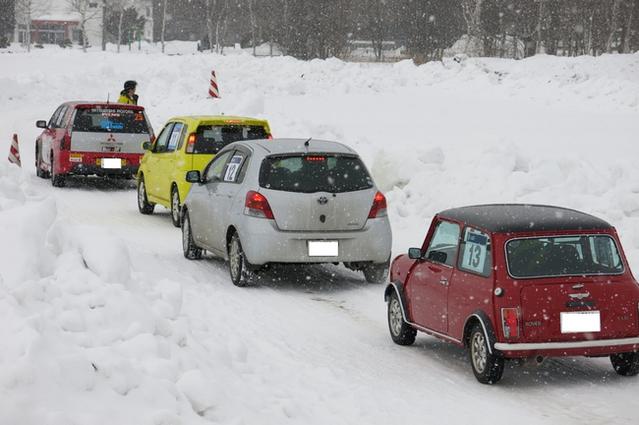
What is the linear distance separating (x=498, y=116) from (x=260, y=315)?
73.7ft

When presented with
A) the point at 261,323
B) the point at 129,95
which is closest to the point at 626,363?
the point at 261,323

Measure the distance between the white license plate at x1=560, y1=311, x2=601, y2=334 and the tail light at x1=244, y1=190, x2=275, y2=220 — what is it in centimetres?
472

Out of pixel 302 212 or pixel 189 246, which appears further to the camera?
pixel 189 246

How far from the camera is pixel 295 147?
13.0 m

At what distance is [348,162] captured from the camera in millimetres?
12914

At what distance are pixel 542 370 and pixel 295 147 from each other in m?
4.78

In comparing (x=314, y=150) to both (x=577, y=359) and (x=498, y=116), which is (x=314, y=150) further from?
(x=498, y=116)

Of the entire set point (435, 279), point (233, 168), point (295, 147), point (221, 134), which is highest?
point (295, 147)

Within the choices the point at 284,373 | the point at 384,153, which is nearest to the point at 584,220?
the point at 284,373

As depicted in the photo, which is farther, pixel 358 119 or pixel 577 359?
pixel 358 119

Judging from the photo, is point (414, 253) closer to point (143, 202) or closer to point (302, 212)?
point (302, 212)

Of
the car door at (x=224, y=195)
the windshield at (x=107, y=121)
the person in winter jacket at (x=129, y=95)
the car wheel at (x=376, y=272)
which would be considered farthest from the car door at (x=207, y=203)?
the person in winter jacket at (x=129, y=95)

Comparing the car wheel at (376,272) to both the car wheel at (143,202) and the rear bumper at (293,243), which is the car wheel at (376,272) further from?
the car wheel at (143,202)

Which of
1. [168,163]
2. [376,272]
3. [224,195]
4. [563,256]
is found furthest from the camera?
[168,163]
